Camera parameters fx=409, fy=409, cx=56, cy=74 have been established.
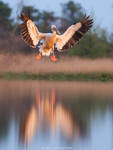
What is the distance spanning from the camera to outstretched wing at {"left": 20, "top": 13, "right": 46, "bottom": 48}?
11.4 meters

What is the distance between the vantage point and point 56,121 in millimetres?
7832

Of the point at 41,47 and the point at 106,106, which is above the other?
the point at 41,47

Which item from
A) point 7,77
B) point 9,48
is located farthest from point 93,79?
point 9,48

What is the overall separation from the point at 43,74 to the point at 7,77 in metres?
1.72

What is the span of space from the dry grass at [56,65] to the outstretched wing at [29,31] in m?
6.65

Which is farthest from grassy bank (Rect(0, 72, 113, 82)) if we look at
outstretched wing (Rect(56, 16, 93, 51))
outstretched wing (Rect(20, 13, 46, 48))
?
outstretched wing (Rect(20, 13, 46, 48))

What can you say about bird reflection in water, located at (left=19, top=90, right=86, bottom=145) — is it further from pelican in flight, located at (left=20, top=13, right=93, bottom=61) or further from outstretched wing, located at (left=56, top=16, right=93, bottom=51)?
outstretched wing, located at (left=56, top=16, right=93, bottom=51)

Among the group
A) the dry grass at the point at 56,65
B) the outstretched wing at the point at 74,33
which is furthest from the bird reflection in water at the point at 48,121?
the dry grass at the point at 56,65

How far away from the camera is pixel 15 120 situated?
7809 mm

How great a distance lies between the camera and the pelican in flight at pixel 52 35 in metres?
11.8

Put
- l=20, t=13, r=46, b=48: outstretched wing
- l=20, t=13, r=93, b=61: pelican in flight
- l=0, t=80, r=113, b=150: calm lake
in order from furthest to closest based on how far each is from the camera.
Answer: l=20, t=13, r=93, b=61: pelican in flight, l=20, t=13, r=46, b=48: outstretched wing, l=0, t=80, r=113, b=150: calm lake

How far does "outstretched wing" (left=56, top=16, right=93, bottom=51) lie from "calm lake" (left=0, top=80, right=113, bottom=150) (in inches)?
71.7

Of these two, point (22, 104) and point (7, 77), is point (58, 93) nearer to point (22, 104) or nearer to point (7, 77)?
point (22, 104)

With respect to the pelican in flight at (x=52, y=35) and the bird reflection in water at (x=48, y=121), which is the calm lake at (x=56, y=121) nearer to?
the bird reflection in water at (x=48, y=121)
